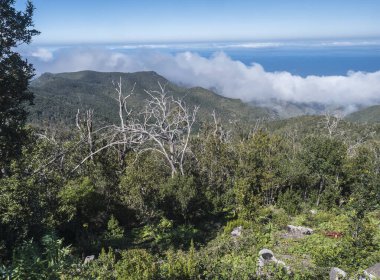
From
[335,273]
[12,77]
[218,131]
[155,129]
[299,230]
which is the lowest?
[299,230]

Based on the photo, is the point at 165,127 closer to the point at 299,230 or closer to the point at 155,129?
the point at 155,129

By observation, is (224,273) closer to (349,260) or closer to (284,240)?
(349,260)

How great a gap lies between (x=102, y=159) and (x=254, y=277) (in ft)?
48.6

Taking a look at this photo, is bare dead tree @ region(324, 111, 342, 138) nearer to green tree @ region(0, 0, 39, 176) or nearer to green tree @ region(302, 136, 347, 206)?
green tree @ region(302, 136, 347, 206)

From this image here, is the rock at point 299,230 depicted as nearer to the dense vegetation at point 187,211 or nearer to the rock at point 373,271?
the dense vegetation at point 187,211

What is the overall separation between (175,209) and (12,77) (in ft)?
48.4

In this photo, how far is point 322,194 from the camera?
87.8ft

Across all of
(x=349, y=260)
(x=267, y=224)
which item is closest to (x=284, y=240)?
(x=267, y=224)

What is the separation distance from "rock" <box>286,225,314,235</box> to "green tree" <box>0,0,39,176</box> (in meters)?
15.2

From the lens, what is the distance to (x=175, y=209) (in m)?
23.5

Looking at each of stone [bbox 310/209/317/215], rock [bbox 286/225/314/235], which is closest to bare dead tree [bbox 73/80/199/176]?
rock [bbox 286/225/314/235]

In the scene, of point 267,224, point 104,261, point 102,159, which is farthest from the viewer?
point 102,159

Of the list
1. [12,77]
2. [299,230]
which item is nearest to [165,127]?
[299,230]

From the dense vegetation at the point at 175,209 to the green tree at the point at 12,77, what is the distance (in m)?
0.07
